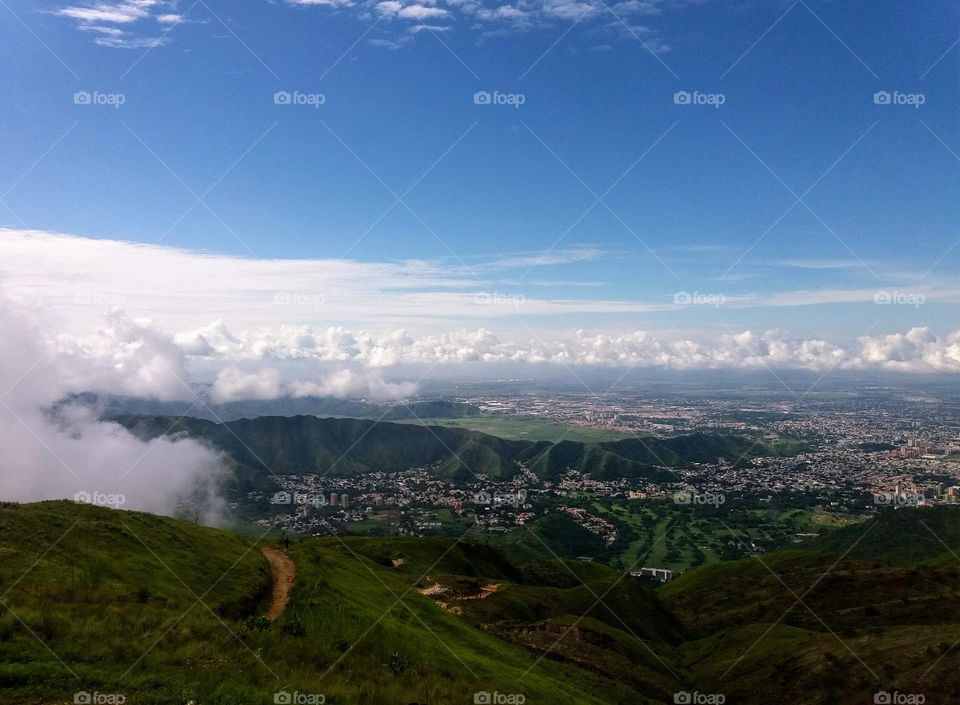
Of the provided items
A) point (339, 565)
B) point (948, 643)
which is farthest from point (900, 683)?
point (339, 565)

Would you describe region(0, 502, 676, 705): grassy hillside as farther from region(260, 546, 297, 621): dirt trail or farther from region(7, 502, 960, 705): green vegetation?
region(260, 546, 297, 621): dirt trail

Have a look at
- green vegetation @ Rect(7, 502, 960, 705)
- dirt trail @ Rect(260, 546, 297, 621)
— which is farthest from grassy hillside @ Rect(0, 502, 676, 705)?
dirt trail @ Rect(260, 546, 297, 621)

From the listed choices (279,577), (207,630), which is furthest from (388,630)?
(279,577)

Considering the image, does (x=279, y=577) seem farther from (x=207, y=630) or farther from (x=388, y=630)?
(x=207, y=630)

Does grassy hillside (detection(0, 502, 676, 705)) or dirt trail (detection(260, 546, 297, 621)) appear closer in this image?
grassy hillside (detection(0, 502, 676, 705))

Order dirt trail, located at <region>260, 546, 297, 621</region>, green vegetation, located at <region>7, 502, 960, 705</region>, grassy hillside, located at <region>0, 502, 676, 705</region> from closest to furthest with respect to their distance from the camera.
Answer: grassy hillside, located at <region>0, 502, 676, 705</region>, green vegetation, located at <region>7, 502, 960, 705</region>, dirt trail, located at <region>260, 546, 297, 621</region>

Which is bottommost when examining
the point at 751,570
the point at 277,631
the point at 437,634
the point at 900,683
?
the point at 751,570

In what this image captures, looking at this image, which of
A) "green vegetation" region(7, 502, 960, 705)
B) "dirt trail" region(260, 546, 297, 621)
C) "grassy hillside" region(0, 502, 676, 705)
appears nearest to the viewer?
"grassy hillside" region(0, 502, 676, 705)

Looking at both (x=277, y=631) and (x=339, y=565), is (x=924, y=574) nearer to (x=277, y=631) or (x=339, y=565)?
(x=339, y=565)
